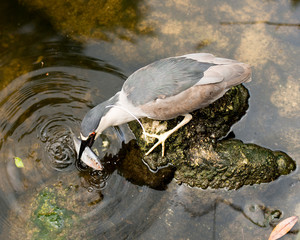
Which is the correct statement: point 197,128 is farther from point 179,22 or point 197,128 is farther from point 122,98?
point 179,22

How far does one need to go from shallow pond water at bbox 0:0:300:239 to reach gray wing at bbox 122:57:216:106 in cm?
83

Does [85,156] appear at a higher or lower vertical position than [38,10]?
lower

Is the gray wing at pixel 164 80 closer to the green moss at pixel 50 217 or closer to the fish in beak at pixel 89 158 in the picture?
the fish in beak at pixel 89 158

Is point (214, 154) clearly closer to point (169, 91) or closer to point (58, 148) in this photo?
point (169, 91)

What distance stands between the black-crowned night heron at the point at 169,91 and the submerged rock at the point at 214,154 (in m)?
0.27

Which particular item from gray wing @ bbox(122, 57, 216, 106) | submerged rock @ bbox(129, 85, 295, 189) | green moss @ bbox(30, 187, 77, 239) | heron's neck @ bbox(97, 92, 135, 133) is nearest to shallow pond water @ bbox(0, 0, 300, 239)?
green moss @ bbox(30, 187, 77, 239)

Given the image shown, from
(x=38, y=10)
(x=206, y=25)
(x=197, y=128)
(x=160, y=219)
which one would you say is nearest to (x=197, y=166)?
(x=197, y=128)

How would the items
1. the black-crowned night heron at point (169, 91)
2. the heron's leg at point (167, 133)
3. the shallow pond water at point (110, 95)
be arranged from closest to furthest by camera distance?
the black-crowned night heron at point (169, 91), the shallow pond water at point (110, 95), the heron's leg at point (167, 133)

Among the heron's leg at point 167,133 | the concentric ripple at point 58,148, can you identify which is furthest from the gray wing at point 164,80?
the concentric ripple at point 58,148

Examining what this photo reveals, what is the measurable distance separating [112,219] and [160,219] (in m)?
0.59

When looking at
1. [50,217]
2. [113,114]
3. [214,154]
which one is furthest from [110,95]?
[50,217]

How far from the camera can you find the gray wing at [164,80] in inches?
170

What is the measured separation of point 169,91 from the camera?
4.32 meters

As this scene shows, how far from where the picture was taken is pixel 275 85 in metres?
5.14
